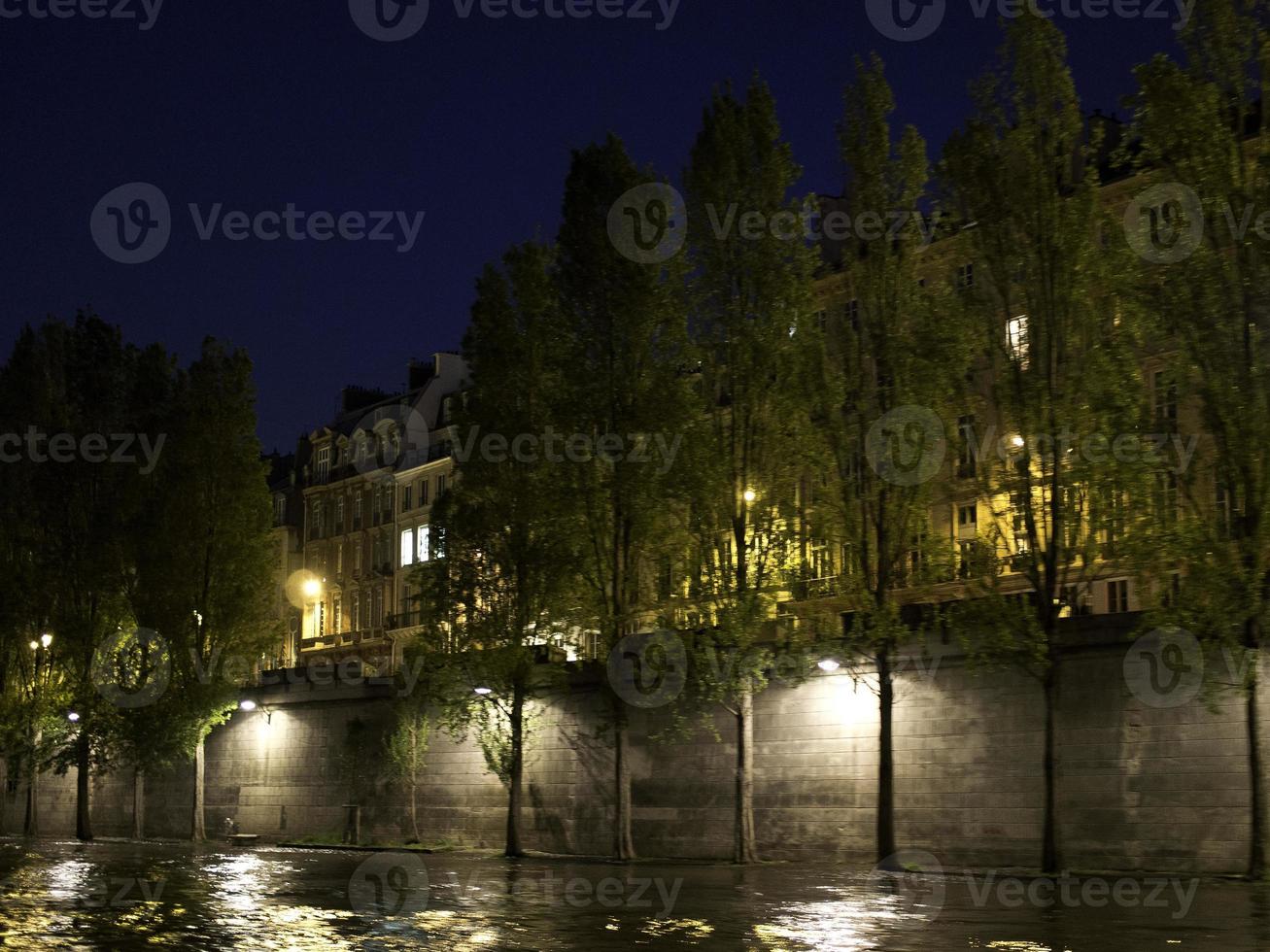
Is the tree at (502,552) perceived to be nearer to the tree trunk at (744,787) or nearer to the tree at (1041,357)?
the tree trunk at (744,787)

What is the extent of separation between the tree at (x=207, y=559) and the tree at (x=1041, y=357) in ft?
83.5

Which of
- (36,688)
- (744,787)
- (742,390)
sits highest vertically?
(742,390)

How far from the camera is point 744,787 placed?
34844 millimetres

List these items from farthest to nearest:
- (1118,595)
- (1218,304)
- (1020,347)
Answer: (1118,595)
(1020,347)
(1218,304)

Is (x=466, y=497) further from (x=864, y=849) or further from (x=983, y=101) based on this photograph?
(x=983, y=101)

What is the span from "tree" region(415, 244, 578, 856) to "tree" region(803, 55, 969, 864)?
22.7 ft

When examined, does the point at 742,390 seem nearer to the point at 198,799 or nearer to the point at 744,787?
the point at 744,787

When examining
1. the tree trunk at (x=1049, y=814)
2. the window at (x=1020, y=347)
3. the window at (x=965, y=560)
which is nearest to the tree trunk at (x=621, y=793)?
the window at (x=965, y=560)

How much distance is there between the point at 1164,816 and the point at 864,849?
6986 millimetres

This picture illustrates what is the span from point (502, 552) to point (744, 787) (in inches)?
343

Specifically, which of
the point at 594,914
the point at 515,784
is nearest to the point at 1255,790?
the point at 594,914

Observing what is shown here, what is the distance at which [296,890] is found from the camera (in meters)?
25.9

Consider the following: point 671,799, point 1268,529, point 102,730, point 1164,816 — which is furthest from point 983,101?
point 102,730

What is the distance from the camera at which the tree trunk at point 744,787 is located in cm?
3469
